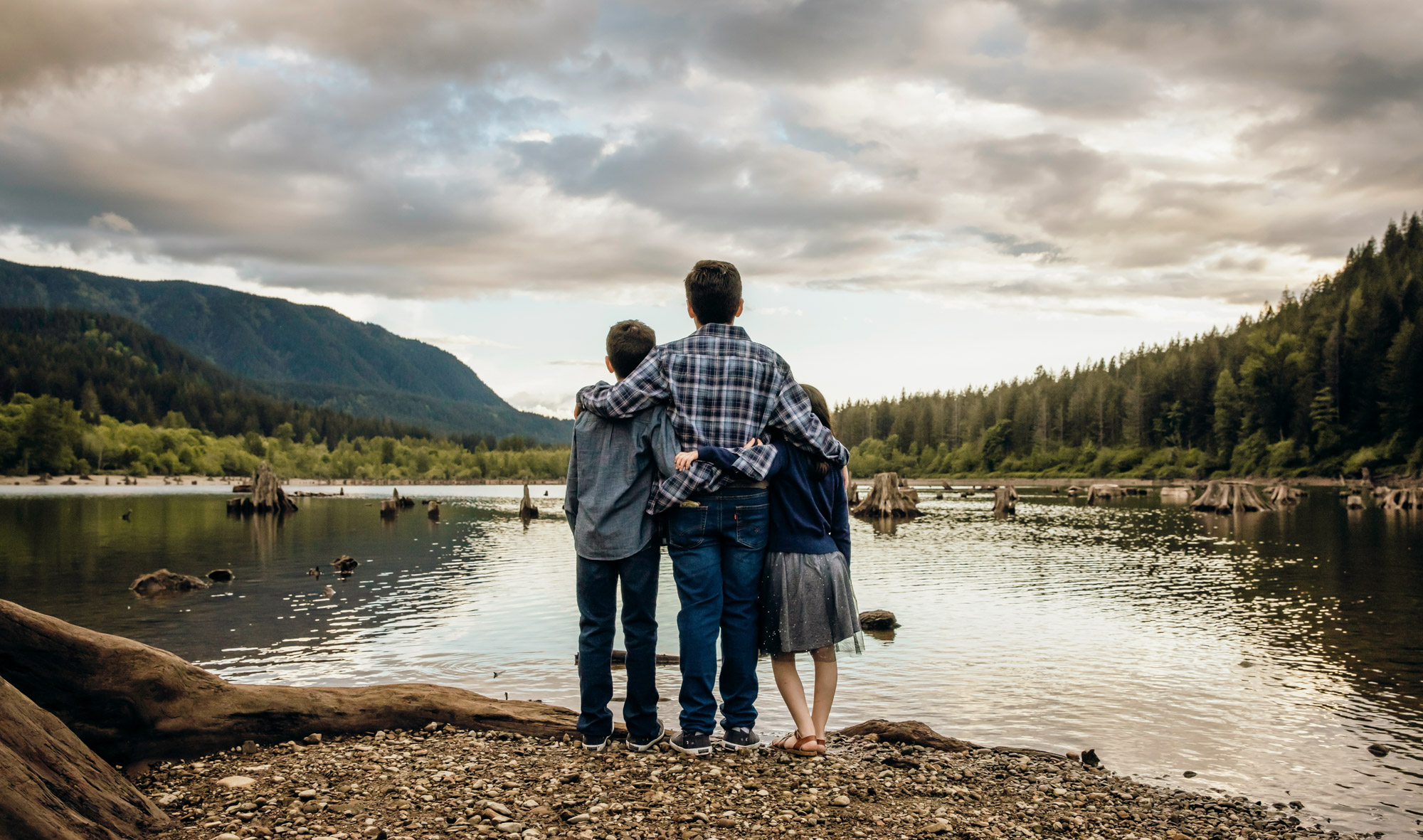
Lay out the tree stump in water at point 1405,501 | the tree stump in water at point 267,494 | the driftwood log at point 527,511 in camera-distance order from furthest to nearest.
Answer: the driftwood log at point 527,511
the tree stump in water at point 267,494
the tree stump in water at point 1405,501

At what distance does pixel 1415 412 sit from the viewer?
333 feet

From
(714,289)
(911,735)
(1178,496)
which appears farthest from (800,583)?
(1178,496)

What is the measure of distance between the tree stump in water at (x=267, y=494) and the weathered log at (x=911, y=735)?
71014mm

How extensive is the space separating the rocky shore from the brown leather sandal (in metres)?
0.15

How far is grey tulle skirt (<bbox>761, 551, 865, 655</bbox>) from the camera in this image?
6.58 m

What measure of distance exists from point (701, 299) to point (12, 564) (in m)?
35.9

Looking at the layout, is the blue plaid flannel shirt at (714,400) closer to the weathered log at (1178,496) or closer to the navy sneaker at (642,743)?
the navy sneaker at (642,743)

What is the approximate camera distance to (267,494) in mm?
69812

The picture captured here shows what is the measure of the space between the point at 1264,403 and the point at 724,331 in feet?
474

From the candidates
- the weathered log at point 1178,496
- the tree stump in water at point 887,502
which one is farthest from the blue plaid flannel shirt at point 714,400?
the weathered log at point 1178,496

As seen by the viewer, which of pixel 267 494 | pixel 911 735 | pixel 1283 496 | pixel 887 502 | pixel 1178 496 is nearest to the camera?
pixel 911 735

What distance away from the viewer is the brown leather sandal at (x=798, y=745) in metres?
6.65

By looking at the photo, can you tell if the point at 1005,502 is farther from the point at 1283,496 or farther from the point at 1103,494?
the point at 1103,494

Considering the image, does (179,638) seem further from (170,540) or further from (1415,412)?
(1415,412)
